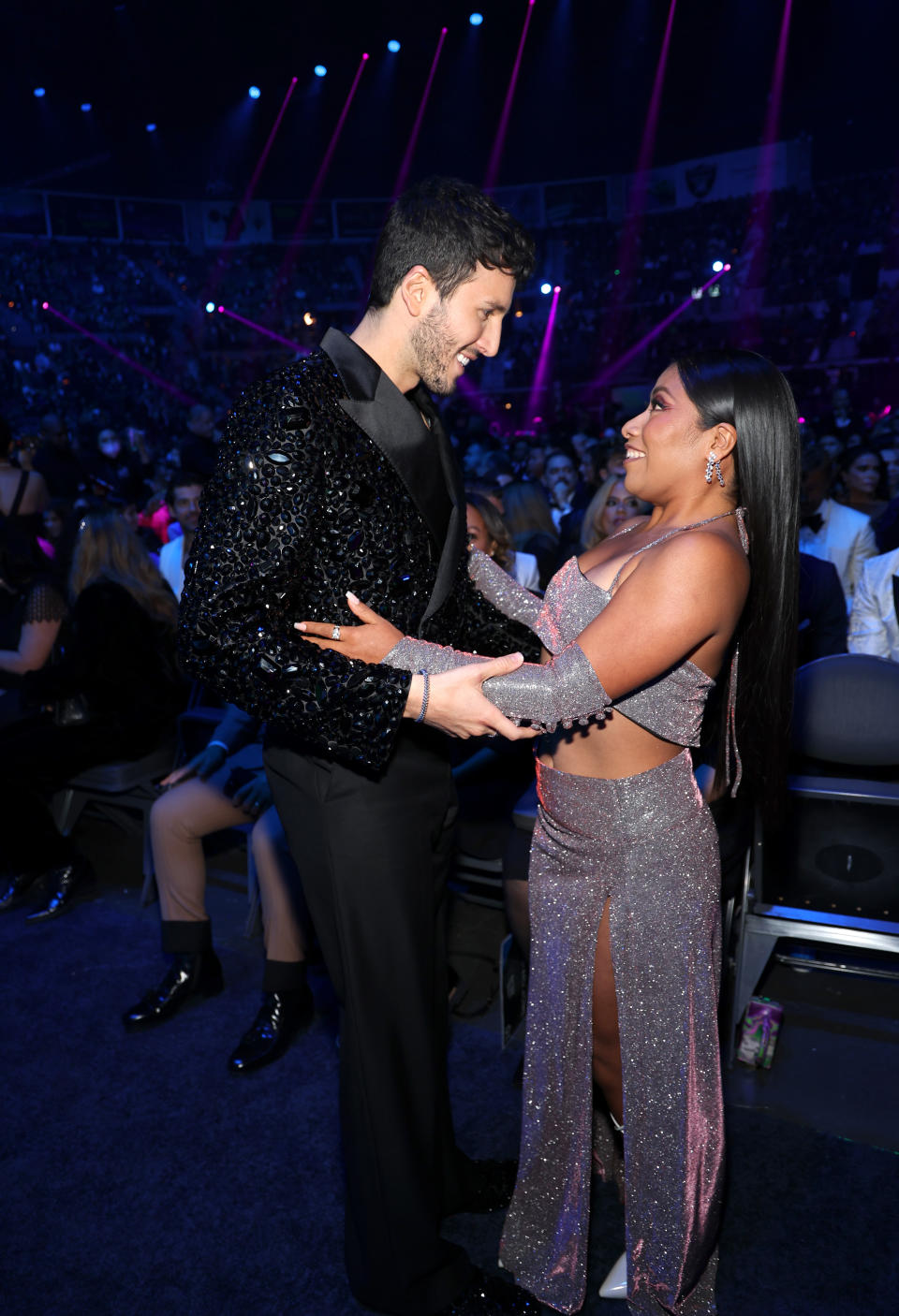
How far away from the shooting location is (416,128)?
2048 centimetres

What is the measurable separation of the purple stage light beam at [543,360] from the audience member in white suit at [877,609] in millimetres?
18934

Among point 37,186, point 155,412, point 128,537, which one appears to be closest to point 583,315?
point 155,412

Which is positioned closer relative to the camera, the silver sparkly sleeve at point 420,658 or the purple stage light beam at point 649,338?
the silver sparkly sleeve at point 420,658

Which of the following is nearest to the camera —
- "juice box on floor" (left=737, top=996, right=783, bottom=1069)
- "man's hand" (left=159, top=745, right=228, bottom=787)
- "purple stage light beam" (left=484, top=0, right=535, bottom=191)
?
"juice box on floor" (left=737, top=996, right=783, bottom=1069)

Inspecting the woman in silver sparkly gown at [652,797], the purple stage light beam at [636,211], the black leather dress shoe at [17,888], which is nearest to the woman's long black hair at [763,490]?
the woman in silver sparkly gown at [652,797]

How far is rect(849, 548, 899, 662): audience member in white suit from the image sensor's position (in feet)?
13.3

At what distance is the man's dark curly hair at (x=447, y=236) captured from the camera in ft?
5.19

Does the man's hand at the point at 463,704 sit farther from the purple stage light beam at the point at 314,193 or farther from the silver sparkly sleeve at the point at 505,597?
the purple stage light beam at the point at 314,193

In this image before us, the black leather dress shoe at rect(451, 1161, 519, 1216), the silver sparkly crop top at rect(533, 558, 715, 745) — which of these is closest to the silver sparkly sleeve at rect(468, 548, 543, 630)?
the silver sparkly crop top at rect(533, 558, 715, 745)

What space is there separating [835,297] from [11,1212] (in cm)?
2060

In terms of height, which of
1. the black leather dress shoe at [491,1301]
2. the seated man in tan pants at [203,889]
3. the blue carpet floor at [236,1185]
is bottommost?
the blue carpet floor at [236,1185]

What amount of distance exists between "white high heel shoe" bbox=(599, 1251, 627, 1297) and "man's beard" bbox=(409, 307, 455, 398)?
183 centimetres

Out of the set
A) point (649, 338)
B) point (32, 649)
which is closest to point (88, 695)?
point (32, 649)

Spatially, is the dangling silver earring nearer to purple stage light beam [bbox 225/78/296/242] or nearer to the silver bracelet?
the silver bracelet
